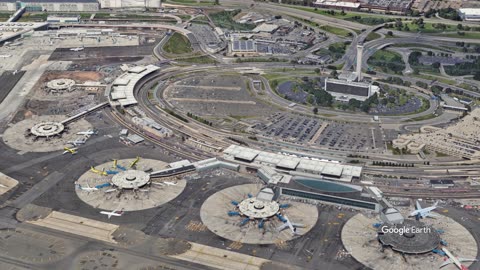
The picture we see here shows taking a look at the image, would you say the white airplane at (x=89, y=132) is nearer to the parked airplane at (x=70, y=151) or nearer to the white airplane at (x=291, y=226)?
the parked airplane at (x=70, y=151)

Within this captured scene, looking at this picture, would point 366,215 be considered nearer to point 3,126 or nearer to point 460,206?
point 460,206

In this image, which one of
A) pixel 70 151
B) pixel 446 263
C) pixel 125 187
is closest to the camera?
pixel 446 263

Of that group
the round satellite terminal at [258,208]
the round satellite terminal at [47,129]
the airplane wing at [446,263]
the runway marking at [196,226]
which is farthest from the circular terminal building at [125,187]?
the airplane wing at [446,263]

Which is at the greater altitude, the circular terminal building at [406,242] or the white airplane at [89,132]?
the white airplane at [89,132]

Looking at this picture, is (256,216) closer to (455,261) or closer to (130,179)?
(130,179)

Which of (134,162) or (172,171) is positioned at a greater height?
(134,162)

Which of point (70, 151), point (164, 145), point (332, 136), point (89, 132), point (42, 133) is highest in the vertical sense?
point (42, 133)

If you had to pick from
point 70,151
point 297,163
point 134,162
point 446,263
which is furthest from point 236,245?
point 70,151

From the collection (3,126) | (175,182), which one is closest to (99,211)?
(175,182)
